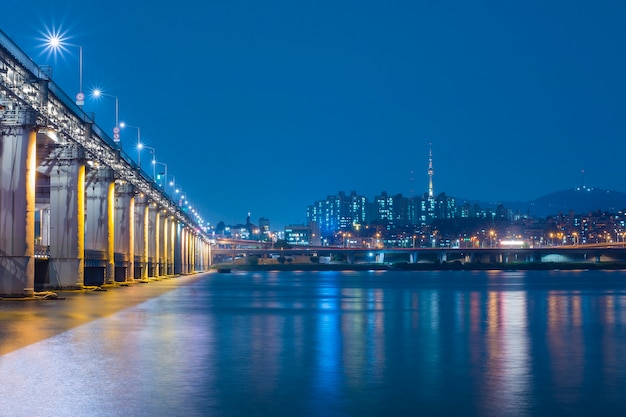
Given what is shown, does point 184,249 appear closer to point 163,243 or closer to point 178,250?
point 178,250

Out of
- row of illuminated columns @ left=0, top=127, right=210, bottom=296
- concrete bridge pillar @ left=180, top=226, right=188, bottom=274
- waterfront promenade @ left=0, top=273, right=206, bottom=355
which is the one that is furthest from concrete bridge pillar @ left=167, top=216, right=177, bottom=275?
waterfront promenade @ left=0, top=273, right=206, bottom=355

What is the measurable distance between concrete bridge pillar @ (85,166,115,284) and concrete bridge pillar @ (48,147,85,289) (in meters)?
13.9

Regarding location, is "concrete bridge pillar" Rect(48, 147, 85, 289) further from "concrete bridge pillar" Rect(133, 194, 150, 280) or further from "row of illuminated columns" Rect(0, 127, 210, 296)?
"concrete bridge pillar" Rect(133, 194, 150, 280)

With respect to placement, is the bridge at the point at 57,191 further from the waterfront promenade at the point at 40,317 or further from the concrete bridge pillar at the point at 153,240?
the concrete bridge pillar at the point at 153,240

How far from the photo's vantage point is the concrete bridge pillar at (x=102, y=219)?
85.7 meters

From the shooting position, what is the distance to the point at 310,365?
20.5 metres

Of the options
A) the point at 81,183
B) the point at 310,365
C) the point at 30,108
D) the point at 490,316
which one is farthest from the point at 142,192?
the point at 310,365

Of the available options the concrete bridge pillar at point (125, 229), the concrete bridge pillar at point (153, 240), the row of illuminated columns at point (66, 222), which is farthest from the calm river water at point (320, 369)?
Result: the concrete bridge pillar at point (153, 240)

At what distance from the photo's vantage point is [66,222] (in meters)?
70.1

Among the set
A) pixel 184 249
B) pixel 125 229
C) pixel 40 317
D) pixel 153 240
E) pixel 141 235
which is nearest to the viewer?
pixel 40 317

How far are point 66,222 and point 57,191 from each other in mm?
2629

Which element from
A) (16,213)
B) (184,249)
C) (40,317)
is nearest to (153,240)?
(184,249)

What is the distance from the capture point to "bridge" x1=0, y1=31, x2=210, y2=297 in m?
51.9

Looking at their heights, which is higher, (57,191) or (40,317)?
(57,191)
